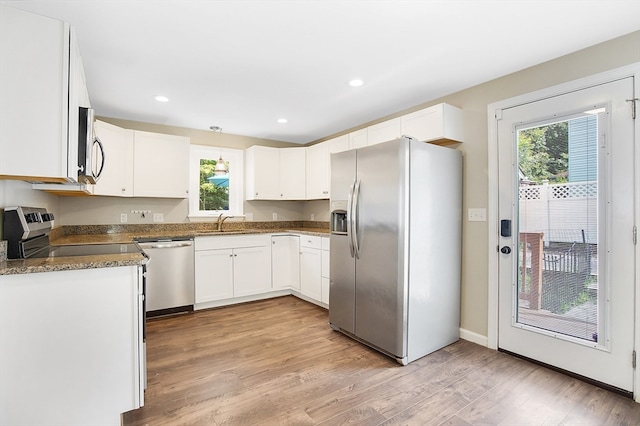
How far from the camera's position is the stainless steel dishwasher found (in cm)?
352

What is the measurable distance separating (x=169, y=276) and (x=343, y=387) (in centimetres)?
245

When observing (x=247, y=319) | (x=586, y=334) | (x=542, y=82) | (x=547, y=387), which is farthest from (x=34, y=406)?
(x=542, y=82)

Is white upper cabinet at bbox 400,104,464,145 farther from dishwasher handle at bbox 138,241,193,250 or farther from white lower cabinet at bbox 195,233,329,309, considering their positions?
dishwasher handle at bbox 138,241,193,250

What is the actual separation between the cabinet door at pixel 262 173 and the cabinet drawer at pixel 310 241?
0.94 meters

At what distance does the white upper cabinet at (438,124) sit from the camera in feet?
9.34

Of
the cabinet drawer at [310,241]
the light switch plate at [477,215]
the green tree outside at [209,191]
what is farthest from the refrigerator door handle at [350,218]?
the green tree outside at [209,191]

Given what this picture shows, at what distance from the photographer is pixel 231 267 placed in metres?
4.00

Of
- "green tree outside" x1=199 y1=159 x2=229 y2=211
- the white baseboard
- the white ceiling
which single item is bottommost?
the white baseboard

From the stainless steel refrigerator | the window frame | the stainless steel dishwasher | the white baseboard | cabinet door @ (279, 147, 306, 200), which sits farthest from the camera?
cabinet door @ (279, 147, 306, 200)

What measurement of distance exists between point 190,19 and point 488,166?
8.50ft

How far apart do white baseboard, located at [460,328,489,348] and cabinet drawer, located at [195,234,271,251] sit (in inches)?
101

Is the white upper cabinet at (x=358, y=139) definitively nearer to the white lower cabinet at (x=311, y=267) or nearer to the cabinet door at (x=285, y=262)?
the white lower cabinet at (x=311, y=267)

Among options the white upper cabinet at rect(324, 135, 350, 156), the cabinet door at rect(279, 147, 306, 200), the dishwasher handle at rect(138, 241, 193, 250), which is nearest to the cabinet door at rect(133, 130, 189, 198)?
the dishwasher handle at rect(138, 241, 193, 250)

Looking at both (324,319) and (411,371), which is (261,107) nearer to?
(324,319)
